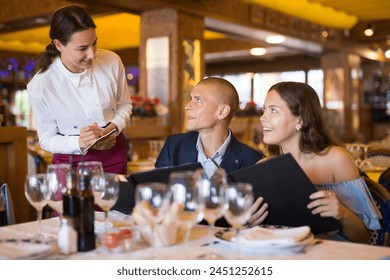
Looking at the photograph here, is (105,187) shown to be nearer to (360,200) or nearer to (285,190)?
(285,190)

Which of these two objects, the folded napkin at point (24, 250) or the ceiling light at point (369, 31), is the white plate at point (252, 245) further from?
the ceiling light at point (369, 31)

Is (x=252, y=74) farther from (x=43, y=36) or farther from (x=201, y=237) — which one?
(x=201, y=237)

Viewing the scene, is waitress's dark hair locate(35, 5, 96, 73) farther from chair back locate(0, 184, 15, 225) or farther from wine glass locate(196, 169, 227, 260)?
wine glass locate(196, 169, 227, 260)

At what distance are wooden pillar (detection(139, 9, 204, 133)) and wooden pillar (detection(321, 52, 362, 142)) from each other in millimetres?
5498

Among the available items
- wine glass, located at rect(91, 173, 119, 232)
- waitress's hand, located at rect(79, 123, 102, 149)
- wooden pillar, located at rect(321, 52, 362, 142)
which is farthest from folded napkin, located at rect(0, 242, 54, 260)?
wooden pillar, located at rect(321, 52, 362, 142)

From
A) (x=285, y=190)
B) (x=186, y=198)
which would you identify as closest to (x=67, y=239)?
(x=186, y=198)

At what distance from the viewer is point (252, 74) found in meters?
16.6

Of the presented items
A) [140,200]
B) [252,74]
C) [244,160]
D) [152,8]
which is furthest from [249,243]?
[252,74]

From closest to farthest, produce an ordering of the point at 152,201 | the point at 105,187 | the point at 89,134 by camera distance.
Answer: the point at 152,201, the point at 105,187, the point at 89,134

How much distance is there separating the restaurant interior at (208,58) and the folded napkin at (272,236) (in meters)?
1.86

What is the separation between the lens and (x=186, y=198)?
140 centimetres

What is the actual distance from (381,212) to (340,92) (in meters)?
10.9

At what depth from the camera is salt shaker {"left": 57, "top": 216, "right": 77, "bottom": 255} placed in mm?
1461

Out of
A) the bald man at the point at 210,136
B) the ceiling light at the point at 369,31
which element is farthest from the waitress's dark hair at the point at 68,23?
the ceiling light at the point at 369,31
